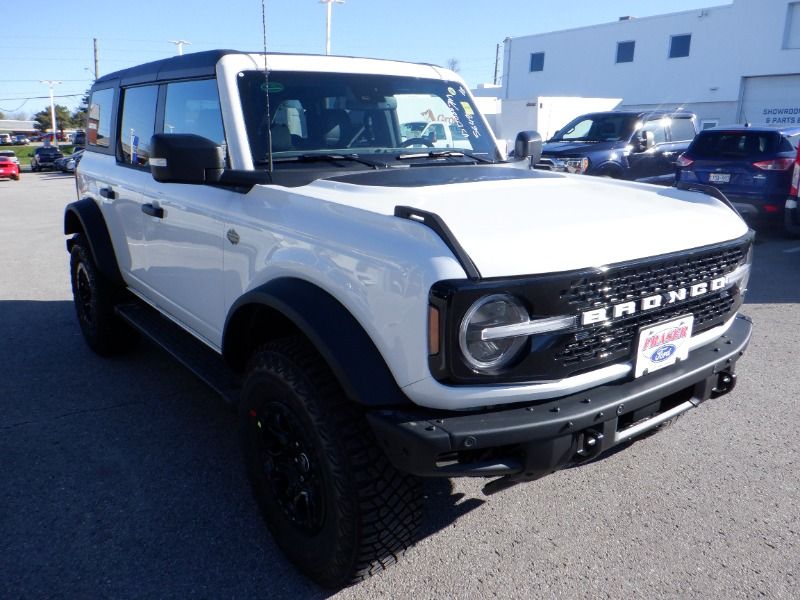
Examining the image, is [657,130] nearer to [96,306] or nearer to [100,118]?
[100,118]

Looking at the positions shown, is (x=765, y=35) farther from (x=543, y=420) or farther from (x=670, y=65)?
(x=543, y=420)

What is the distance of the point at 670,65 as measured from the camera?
103ft

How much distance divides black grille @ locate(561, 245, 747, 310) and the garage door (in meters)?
28.6

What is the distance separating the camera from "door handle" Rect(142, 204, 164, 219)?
355 centimetres

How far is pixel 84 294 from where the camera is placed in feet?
16.4

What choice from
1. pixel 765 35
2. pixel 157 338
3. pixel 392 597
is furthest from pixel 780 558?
pixel 765 35

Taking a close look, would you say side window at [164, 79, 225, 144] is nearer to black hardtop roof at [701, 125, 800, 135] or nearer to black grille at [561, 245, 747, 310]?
black grille at [561, 245, 747, 310]

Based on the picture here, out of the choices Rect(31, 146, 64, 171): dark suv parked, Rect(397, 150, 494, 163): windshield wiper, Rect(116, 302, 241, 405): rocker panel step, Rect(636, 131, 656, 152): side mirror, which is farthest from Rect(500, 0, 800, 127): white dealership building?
Rect(116, 302, 241, 405): rocker panel step

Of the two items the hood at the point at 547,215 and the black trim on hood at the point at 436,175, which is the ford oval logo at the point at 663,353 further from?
the black trim on hood at the point at 436,175

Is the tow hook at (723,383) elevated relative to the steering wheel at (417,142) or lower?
lower

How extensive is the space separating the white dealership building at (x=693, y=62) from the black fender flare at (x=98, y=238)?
25.9 m

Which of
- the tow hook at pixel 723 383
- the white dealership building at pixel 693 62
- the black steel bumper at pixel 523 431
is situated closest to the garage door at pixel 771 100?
the white dealership building at pixel 693 62

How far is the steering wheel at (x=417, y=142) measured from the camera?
355 cm

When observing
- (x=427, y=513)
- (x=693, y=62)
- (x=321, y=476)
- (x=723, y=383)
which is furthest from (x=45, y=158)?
(x=723, y=383)
